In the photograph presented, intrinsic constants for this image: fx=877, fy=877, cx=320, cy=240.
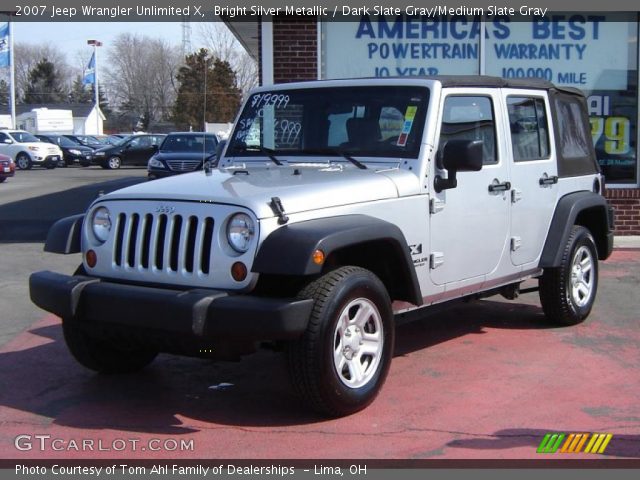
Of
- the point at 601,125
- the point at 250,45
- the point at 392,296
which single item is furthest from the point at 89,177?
the point at 392,296

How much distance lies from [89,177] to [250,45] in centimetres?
1298

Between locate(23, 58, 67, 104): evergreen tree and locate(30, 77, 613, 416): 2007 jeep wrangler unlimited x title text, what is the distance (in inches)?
3606

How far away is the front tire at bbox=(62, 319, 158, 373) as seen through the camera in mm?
5621

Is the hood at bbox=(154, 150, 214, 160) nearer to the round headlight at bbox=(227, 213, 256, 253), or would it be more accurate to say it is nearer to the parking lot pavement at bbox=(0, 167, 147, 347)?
the parking lot pavement at bbox=(0, 167, 147, 347)

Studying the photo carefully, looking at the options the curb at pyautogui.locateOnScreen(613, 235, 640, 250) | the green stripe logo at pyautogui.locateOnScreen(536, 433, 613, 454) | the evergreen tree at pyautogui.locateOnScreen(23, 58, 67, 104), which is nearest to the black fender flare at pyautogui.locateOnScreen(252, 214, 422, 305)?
the green stripe logo at pyautogui.locateOnScreen(536, 433, 613, 454)

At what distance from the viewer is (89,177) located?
31.2m

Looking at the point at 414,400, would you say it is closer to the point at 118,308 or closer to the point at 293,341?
the point at 293,341

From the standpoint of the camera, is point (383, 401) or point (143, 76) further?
point (143, 76)

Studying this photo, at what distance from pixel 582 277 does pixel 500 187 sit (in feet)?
5.24

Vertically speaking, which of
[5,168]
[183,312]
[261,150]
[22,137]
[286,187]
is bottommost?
[183,312]

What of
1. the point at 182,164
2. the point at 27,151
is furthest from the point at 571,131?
the point at 27,151

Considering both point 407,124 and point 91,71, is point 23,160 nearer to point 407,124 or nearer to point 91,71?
point 91,71

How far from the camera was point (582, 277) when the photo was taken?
743cm

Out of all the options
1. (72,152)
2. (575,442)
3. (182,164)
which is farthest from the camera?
(72,152)
